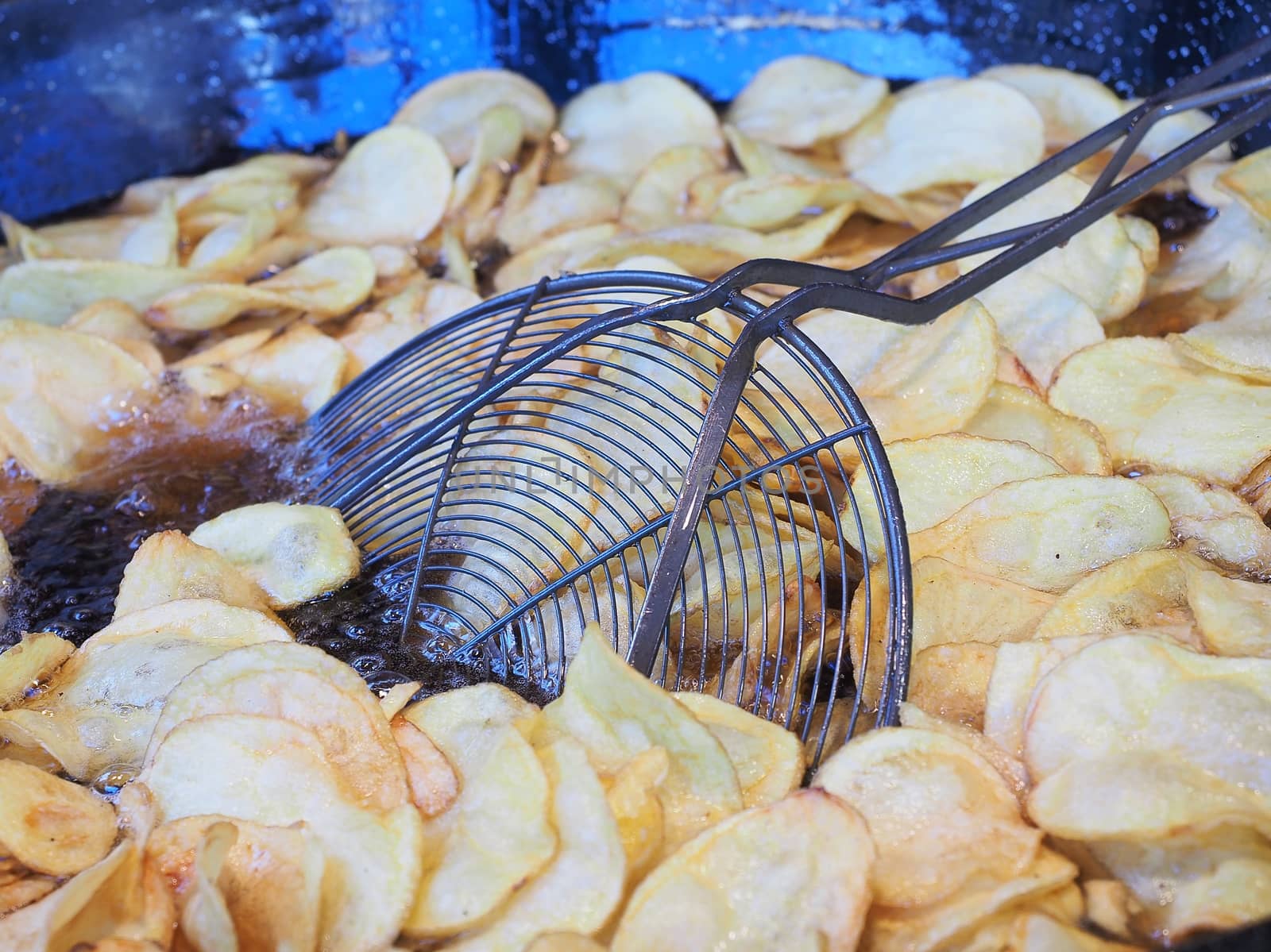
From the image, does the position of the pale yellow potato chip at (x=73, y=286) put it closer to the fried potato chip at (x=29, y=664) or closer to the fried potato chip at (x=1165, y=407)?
the fried potato chip at (x=29, y=664)

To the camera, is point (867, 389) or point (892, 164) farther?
point (892, 164)

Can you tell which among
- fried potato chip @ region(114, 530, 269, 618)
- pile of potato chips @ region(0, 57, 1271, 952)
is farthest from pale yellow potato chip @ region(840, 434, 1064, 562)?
fried potato chip @ region(114, 530, 269, 618)

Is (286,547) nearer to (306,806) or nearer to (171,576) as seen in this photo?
(171,576)

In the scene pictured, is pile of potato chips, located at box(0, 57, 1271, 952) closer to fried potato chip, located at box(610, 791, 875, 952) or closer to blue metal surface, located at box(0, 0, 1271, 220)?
fried potato chip, located at box(610, 791, 875, 952)

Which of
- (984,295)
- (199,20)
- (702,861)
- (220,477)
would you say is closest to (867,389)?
(984,295)

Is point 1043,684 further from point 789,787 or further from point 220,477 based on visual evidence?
point 220,477

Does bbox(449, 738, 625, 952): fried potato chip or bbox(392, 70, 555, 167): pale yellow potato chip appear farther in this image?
bbox(392, 70, 555, 167): pale yellow potato chip

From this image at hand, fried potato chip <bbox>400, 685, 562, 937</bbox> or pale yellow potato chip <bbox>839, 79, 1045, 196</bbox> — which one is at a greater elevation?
pale yellow potato chip <bbox>839, 79, 1045, 196</bbox>
